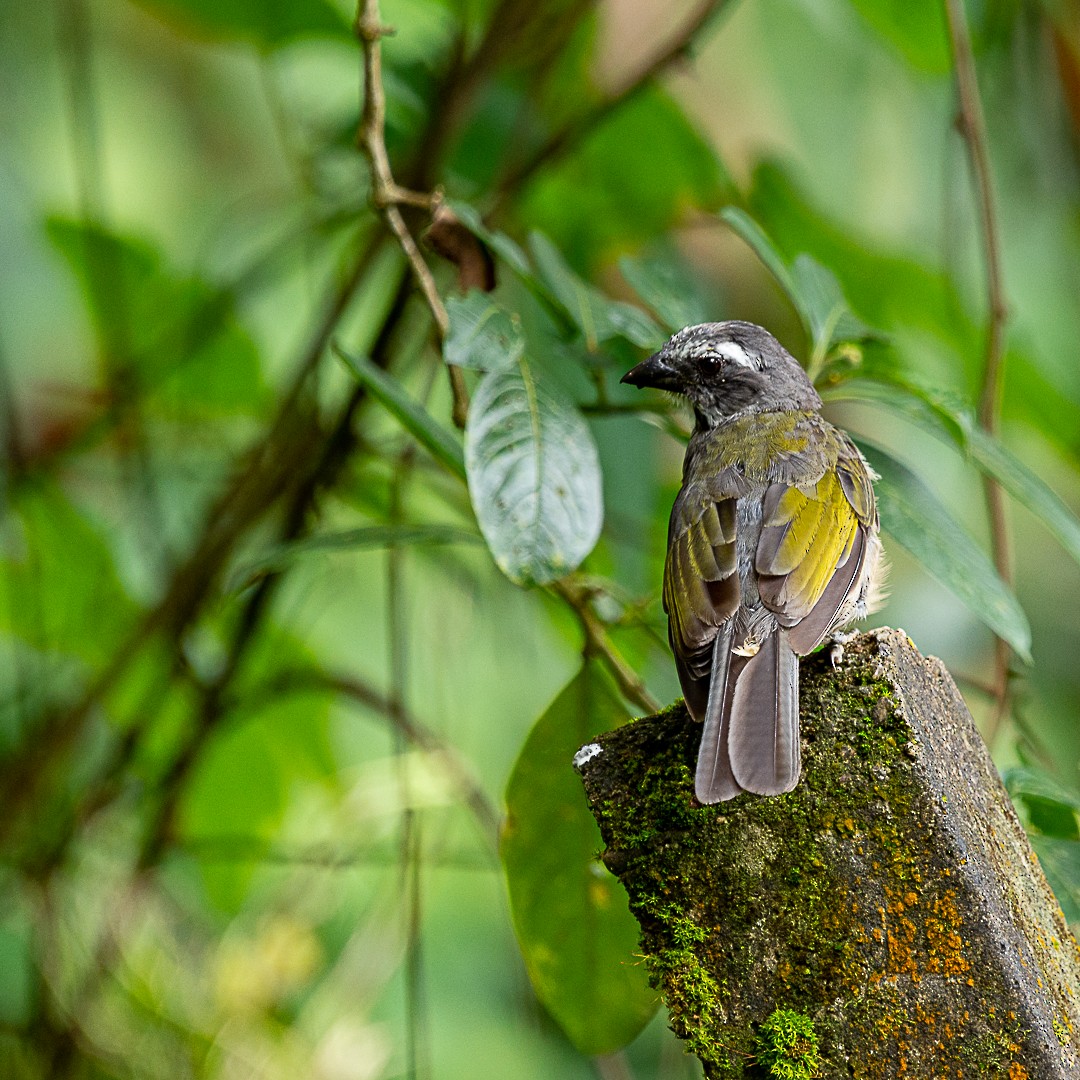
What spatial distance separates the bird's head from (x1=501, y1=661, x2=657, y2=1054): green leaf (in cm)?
73

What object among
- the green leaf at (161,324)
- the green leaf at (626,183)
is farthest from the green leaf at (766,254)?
the green leaf at (161,324)

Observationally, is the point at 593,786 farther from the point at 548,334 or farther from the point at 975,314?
the point at 975,314

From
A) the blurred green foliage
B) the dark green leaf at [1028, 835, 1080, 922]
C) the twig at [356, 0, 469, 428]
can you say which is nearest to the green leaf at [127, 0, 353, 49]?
the blurred green foliage

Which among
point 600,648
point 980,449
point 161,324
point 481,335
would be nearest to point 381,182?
point 481,335

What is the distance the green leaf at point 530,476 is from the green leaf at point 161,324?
1.67m

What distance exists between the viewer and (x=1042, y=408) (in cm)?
353

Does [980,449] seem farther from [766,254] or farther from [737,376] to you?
[737,376]

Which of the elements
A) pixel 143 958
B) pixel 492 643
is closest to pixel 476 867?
pixel 492 643

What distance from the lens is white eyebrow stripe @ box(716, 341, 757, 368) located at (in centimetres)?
284

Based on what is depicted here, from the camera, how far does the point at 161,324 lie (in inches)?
161

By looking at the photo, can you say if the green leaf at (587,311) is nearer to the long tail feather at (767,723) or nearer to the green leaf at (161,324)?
the long tail feather at (767,723)

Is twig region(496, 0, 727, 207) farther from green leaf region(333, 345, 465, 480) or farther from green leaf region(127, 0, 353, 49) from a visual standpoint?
green leaf region(333, 345, 465, 480)

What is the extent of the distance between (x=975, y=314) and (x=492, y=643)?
2.00 meters

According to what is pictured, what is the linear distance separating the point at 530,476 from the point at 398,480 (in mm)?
1110
